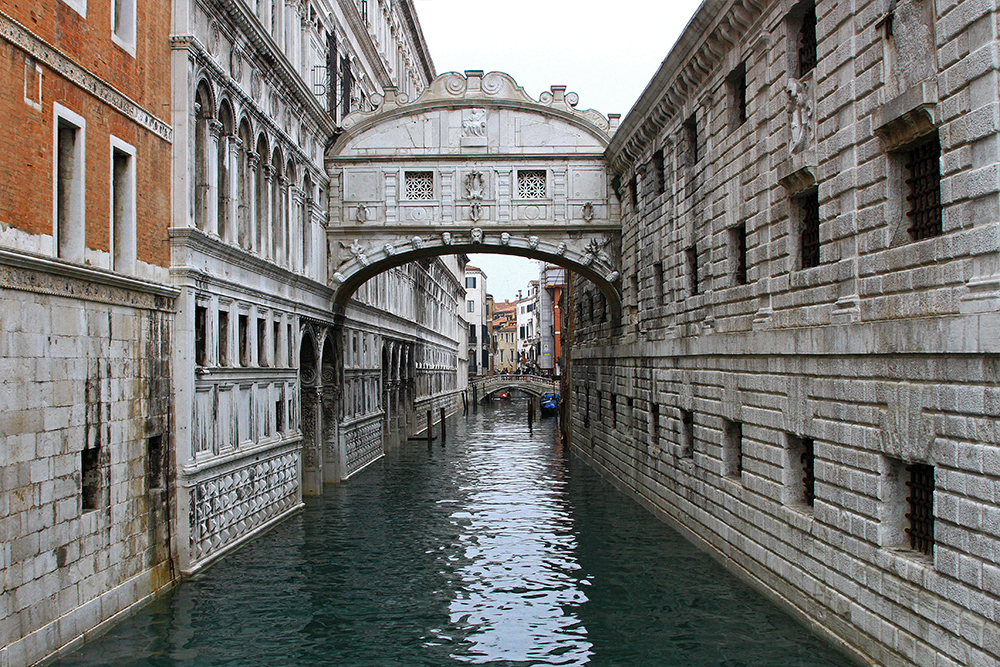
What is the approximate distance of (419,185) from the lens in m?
21.3

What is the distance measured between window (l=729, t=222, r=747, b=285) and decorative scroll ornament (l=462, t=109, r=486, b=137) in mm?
8980

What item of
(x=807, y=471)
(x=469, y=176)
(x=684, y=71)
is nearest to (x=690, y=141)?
(x=684, y=71)

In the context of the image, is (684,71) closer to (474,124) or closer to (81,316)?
(474,124)

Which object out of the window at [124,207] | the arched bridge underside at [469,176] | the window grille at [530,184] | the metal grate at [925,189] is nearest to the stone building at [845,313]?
the metal grate at [925,189]

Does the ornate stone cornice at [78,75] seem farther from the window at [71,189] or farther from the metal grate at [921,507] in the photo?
the metal grate at [921,507]

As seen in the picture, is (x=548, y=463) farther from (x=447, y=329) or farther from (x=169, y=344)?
(x=447, y=329)

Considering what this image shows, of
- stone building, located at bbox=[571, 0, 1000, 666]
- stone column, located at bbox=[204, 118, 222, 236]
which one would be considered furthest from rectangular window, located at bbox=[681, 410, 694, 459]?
stone column, located at bbox=[204, 118, 222, 236]

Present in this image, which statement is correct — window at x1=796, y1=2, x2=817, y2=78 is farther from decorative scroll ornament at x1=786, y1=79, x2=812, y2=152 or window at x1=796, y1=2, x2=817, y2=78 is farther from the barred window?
the barred window

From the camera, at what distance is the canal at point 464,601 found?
385 inches

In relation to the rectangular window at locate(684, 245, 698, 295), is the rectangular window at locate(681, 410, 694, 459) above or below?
below

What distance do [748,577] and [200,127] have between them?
9.80m

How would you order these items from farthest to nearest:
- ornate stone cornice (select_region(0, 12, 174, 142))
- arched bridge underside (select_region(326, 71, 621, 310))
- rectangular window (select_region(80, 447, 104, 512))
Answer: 1. arched bridge underside (select_region(326, 71, 621, 310))
2. rectangular window (select_region(80, 447, 104, 512))
3. ornate stone cornice (select_region(0, 12, 174, 142))

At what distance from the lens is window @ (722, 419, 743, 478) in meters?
13.7

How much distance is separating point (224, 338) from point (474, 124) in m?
9.17
